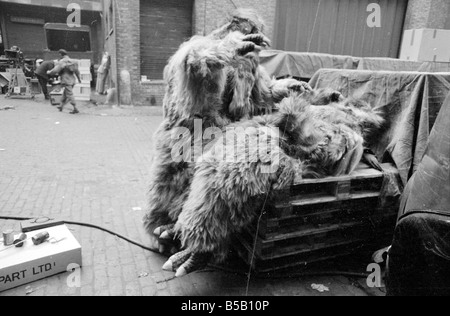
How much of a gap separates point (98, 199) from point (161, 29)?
31.7ft

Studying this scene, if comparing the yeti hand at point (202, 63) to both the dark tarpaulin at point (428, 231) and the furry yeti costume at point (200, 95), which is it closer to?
the furry yeti costume at point (200, 95)

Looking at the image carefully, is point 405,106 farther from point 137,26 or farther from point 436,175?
point 137,26

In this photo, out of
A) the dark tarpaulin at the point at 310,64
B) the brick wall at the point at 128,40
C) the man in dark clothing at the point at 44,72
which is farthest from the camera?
the man in dark clothing at the point at 44,72

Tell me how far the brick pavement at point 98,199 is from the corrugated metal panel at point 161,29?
402 centimetres

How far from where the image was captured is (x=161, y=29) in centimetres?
1247

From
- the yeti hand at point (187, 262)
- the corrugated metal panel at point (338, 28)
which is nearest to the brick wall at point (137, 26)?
the corrugated metal panel at point (338, 28)

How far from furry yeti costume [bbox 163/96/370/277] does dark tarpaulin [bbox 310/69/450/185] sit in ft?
2.15

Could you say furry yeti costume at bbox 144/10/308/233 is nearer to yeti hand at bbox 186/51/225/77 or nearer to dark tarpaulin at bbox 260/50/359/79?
yeti hand at bbox 186/51/225/77

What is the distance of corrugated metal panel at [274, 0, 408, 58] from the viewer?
1291cm

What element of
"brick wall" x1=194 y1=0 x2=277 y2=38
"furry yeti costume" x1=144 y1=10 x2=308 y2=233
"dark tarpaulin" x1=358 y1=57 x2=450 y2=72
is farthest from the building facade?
"furry yeti costume" x1=144 y1=10 x2=308 y2=233

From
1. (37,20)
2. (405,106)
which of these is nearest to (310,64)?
(405,106)

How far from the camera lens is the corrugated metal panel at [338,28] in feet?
42.3

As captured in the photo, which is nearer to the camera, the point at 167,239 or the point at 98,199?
the point at 167,239
